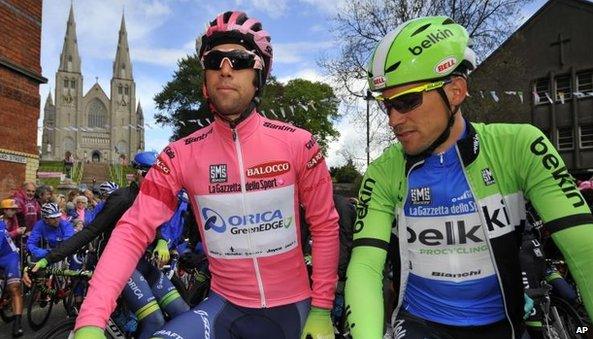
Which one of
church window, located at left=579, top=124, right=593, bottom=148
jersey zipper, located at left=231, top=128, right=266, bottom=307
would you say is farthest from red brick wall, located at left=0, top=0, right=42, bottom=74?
church window, located at left=579, top=124, right=593, bottom=148

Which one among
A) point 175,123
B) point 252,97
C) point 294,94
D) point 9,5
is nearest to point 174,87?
point 175,123

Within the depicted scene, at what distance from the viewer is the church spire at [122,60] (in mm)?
133375

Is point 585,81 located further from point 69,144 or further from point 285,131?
point 69,144

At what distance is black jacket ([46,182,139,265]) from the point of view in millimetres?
5082

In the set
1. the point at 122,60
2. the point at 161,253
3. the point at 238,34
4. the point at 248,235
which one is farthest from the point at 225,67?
the point at 122,60

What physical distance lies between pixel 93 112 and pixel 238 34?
472 ft

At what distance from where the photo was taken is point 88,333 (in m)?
2.01

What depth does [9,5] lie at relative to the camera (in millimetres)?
13430

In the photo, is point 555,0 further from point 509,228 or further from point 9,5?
point 509,228

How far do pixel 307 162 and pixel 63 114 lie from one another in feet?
466

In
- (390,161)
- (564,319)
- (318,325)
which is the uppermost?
(390,161)

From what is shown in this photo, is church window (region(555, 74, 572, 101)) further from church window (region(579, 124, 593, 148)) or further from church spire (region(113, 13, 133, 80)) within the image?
church spire (region(113, 13, 133, 80))

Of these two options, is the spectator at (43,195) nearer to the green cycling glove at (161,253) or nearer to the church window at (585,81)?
the green cycling glove at (161,253)

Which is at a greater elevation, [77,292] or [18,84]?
[18,84]
